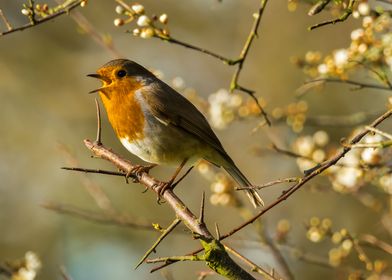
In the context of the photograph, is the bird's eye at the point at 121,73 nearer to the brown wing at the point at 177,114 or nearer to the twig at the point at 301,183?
the brown wing at the point at 177,114

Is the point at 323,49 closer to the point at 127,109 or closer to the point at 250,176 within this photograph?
the point at 250,176

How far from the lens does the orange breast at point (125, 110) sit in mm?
4094

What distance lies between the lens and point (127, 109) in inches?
164

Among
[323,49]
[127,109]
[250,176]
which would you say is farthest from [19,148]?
[127,109]

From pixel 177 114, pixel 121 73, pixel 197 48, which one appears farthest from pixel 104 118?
pixel 197 48

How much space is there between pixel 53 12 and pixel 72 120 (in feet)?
20.8

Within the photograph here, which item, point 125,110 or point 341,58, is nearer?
point 341,58

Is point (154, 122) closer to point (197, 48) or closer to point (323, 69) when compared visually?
point (323, 69)

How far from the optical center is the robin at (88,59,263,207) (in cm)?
409

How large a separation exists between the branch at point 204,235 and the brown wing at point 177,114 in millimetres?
1058

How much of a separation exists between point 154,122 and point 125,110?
179 mm

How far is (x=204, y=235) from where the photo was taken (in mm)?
2264

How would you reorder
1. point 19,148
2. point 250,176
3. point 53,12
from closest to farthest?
point 53,12
point 250,176
point 19,148

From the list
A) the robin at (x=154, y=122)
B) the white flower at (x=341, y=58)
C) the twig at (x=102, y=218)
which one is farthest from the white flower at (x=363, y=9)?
the twig at (x=102, y=218)
